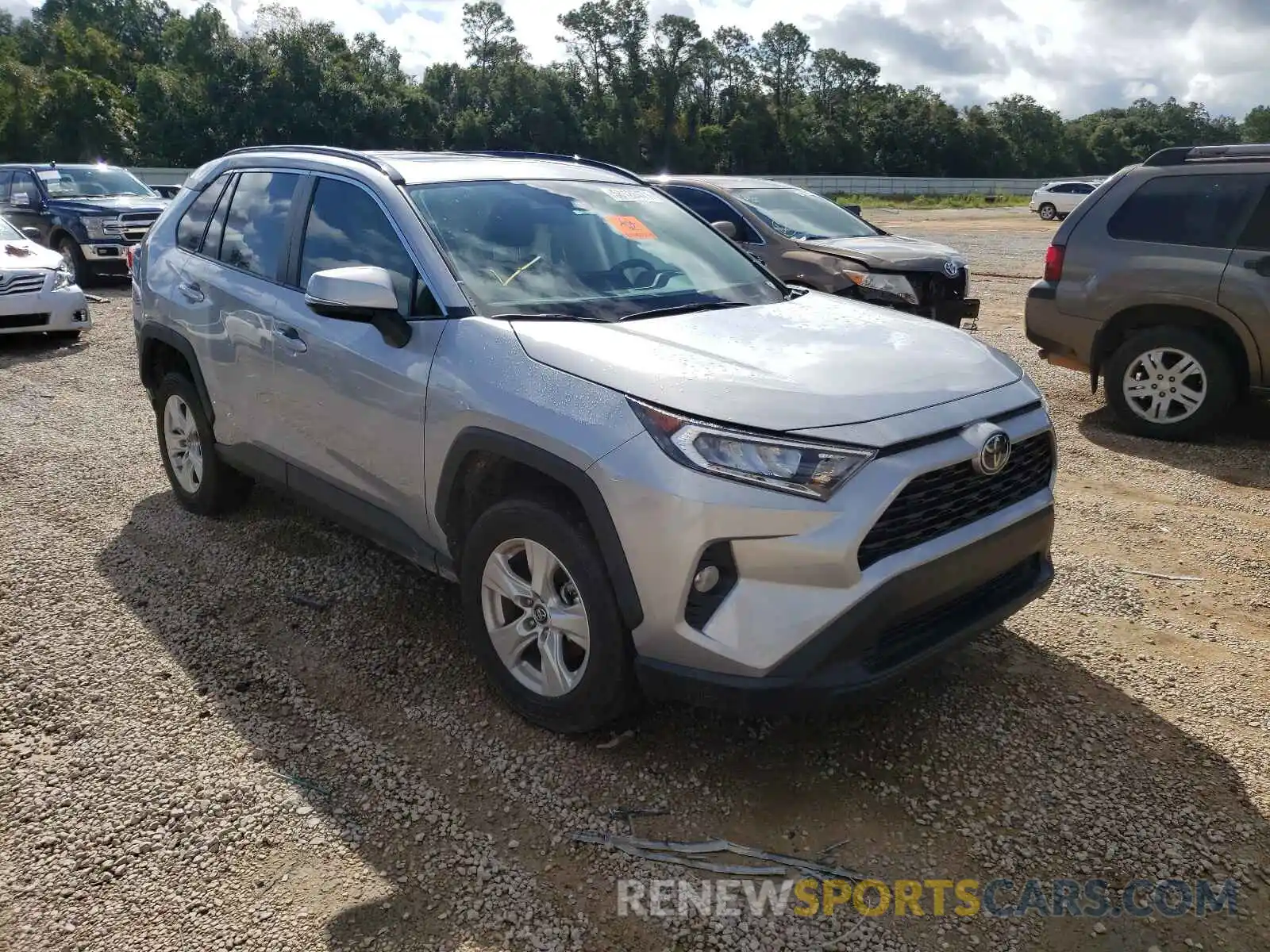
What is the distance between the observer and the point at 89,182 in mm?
14859

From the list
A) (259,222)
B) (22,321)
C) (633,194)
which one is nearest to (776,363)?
(633,194)

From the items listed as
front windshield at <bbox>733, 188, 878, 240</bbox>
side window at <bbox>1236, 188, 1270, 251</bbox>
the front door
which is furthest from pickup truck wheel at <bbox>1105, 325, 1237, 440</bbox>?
the front door

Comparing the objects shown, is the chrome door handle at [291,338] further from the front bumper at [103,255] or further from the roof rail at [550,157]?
the front bumper at [103,255]

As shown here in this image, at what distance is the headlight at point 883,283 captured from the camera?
788cm

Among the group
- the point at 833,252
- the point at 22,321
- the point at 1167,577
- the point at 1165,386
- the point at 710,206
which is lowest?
the point at 1167,577

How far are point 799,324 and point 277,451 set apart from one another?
7.49ft

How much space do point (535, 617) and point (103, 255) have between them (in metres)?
13.3

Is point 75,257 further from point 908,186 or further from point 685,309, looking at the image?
point 908,186

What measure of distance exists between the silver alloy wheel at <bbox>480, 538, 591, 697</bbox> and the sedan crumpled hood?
8.90 meters

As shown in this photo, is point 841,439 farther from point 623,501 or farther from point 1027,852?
Result: point 1027,852

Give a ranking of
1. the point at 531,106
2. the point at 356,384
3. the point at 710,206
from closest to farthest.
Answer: the point at 356,384
the point at 710,206
the point at 531,106

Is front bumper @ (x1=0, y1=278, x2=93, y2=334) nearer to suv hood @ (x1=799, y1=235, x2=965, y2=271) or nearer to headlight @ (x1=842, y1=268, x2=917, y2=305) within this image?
suv hood @ (x1=799, y1=235, x2=965, y2=271)

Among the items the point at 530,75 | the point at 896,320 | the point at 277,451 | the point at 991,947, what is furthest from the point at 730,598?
the point at 530,75

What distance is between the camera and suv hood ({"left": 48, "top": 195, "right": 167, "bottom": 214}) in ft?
45.4
